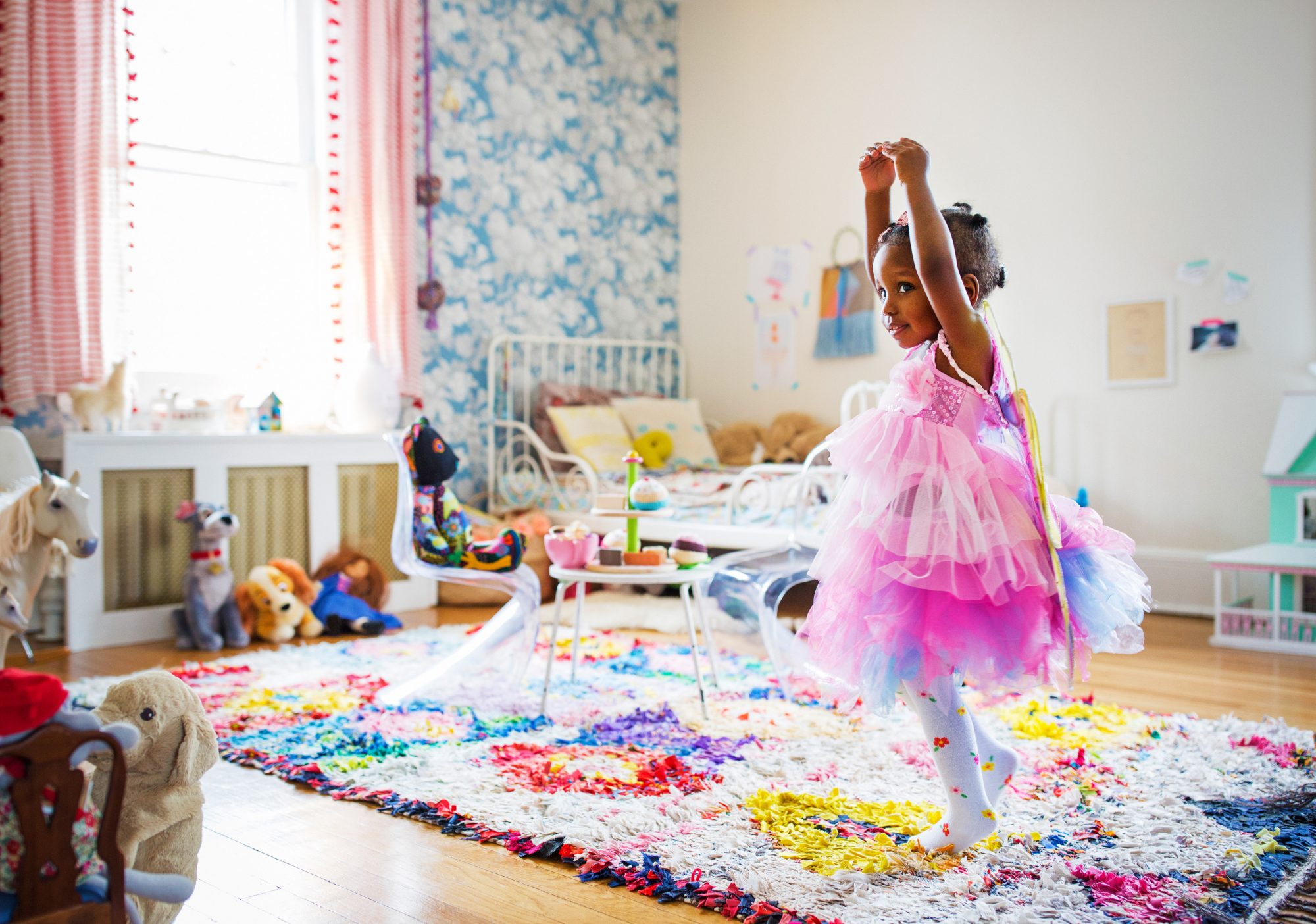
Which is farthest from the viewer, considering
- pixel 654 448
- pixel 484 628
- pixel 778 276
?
pixel 778 276

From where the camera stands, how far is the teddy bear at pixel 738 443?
16.8ft

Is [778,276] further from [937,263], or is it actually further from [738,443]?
[937,263]

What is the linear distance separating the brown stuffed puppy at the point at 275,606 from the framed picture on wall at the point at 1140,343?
10.3 feet

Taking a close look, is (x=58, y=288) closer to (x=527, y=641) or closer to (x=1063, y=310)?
(x=527, y=641)

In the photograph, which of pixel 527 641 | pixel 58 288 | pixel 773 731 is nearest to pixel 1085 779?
pixel 773 731

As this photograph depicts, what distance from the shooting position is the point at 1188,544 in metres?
4.02

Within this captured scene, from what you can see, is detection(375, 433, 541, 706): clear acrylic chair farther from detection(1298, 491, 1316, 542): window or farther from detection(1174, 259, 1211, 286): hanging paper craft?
detection(1174, 259, 1211, 286): hanging paper craft

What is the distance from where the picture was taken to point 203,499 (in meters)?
3.68

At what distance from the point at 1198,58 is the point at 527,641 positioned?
3253 mm

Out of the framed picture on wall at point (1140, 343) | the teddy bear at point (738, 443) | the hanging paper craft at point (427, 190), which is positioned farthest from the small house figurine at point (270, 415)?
the framed picture on wall at point (1140, 343)

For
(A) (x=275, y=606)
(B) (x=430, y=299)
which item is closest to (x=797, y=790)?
(A) (x=275, y=606)

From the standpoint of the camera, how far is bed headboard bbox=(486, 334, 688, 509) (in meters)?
4.75

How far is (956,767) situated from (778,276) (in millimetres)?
3966

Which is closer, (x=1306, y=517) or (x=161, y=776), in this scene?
(x=161, y=776)
